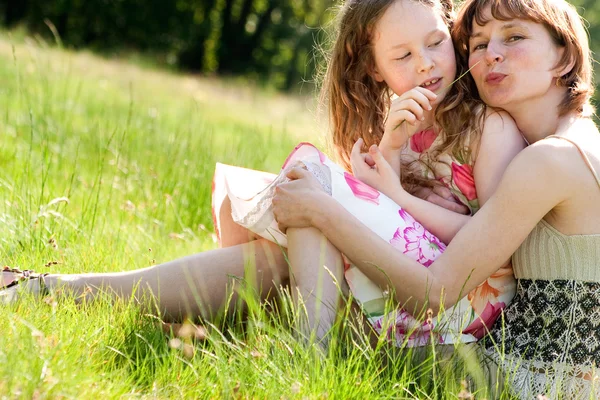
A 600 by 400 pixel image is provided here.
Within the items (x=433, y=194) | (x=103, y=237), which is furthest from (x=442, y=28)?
(x=103, y=237)

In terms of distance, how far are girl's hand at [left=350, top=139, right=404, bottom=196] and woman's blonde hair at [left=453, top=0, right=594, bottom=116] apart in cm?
58

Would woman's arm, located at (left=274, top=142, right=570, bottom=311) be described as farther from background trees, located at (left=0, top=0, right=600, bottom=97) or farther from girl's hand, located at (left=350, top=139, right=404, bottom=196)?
background trees, located at (left=0, top=0, right=600, bottom=97)

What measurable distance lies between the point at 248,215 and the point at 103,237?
0.87m

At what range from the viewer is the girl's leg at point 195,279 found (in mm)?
2506

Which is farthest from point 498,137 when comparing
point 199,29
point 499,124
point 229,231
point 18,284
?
point 199,29

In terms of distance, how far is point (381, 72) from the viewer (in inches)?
116

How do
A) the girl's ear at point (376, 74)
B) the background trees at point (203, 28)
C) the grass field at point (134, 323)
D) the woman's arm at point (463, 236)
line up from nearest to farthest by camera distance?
the grass field at point (134, 323), the woman's arm at point (463, 236), the girl's ear at point (376, 74), the background trees at point (203, 28)

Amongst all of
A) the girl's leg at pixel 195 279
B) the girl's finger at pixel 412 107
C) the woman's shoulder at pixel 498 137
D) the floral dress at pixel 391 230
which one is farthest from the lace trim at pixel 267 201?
the woman's shoulder at pixel 498 137

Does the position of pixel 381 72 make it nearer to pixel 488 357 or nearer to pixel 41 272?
pixel 488 357

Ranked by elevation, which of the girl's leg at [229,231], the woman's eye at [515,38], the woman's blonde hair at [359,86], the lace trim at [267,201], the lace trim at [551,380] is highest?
the woman's eye at [515,38]

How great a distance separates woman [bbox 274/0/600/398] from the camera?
221cm

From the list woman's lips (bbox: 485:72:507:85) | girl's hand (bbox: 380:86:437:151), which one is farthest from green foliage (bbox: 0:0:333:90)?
woman's lips (bbox: 485:72:507:85)

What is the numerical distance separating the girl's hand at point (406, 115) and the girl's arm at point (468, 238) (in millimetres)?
444

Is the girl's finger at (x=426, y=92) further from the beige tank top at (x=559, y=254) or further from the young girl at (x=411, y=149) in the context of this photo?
the beige tank top at (x=559, y=254)
